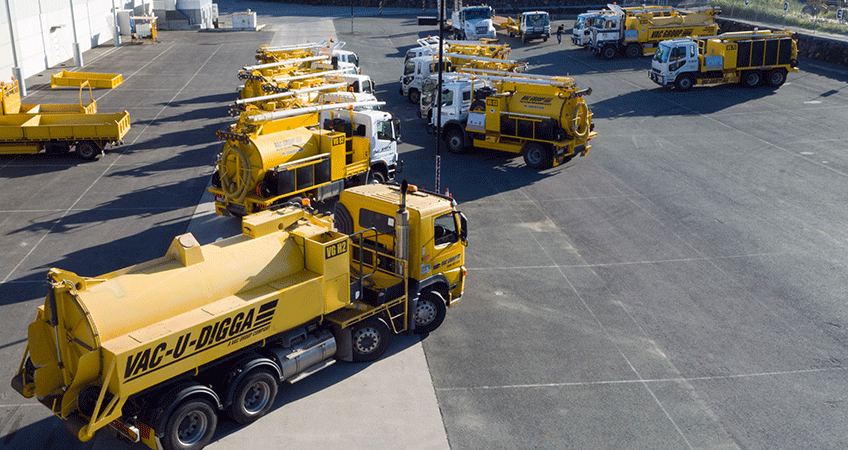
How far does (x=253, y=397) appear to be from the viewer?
36.4 ft

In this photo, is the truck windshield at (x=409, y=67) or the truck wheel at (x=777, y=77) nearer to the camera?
the truck windshield at (x=409, y=67)

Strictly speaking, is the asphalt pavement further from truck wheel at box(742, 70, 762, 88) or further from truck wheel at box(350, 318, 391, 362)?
truck wheel at box(742, 70, 762, 88)

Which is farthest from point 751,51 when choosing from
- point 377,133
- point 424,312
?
point 424,312

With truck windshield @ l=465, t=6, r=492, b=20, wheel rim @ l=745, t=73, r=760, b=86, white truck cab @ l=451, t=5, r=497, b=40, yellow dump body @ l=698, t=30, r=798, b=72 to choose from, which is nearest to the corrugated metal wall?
white truck cab @ l=451, t=5, r=497, b=40

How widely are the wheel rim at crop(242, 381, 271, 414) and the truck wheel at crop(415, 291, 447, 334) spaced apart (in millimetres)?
3690

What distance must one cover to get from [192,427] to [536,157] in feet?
59.8

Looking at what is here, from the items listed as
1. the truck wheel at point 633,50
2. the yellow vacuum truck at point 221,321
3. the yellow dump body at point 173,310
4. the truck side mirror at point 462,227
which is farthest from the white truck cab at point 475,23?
the yellow dump body at point 173,310

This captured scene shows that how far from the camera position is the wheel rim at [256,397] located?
11.0 meters

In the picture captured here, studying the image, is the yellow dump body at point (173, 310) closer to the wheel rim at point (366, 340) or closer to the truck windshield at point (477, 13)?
the wheel rim at point (366, 340)

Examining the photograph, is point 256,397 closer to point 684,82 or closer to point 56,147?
point 56,147

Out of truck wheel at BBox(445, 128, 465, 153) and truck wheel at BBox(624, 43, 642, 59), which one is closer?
truck wheel at BBox(445, 128, 465, 153)

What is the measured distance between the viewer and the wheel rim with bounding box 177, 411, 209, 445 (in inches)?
400

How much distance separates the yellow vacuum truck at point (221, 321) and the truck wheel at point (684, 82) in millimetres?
29266

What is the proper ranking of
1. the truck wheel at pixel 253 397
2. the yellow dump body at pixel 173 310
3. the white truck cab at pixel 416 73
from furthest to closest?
the white truck cab at pixel 416 73
the truck wheel at pixel 253 397
the yellow dump body at pixel 173 310
